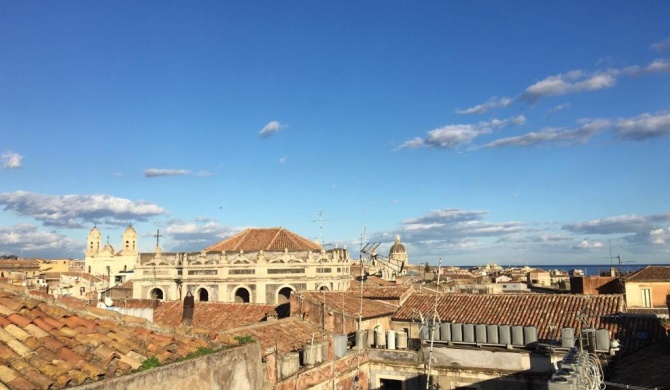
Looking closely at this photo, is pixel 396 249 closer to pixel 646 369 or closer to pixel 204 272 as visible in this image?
pixel 204 272

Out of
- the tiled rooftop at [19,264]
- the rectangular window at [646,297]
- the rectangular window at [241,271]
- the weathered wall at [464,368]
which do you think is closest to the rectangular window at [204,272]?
the rectangular window at [241,271]

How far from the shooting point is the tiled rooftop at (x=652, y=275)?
45159 mm

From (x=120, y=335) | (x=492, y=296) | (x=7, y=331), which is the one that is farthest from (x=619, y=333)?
(x=7, y=331)

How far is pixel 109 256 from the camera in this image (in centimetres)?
9556

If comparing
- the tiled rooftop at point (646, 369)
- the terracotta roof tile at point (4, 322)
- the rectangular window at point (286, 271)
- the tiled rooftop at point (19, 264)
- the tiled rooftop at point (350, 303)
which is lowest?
the tiled rooftop at point (646, 369)

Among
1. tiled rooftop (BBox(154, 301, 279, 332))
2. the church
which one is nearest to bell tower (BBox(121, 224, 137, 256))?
the church

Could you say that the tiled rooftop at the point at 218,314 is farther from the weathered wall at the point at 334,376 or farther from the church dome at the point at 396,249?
the church dome at the point at 396,249

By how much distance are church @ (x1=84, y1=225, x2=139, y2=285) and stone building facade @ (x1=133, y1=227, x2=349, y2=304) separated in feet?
157

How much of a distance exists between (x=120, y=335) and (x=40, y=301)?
1.65 m

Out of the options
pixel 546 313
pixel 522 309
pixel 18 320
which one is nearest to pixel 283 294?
pixel 522 309

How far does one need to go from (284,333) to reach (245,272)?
25173 millimetres

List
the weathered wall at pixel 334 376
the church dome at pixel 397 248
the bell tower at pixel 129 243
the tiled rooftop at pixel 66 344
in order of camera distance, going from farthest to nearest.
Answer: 1. the church dome at pixel 397 248
2. the bell tower at pixel 129 243
3. the weathered wall at pixel 334 376
4. the tiled rooftop at pixel 66 344

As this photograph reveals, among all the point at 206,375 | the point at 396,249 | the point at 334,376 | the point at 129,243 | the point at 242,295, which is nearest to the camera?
the point at 206,375

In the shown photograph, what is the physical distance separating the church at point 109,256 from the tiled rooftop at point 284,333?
257ft
